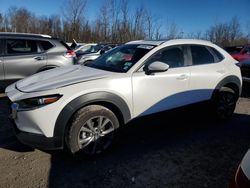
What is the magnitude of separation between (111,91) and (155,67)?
0.77m

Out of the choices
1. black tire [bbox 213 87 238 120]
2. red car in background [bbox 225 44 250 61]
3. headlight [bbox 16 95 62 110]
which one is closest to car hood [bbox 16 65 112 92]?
headlight [bbox 16 95 62 110]

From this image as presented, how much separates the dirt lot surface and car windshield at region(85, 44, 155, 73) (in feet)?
2.85

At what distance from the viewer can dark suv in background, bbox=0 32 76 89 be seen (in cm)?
657

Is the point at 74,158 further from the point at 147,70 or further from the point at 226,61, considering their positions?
the point at 226,61

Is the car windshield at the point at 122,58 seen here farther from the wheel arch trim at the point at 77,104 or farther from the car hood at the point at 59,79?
the wheel arch trim at the point at 77,104

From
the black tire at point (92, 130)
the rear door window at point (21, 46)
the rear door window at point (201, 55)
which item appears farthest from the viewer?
the rear door window at point (21, 46)

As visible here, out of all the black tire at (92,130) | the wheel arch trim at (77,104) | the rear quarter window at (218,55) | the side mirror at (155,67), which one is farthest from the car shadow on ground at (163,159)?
the rear quarter window at (218,55)

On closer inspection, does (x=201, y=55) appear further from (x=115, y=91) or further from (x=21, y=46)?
(x=21, y=46)

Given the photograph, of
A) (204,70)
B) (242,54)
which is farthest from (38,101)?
(242,54)

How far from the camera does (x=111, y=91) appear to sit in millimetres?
3467

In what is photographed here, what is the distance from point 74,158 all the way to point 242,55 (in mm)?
10557

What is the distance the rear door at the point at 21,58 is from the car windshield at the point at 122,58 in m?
2.82

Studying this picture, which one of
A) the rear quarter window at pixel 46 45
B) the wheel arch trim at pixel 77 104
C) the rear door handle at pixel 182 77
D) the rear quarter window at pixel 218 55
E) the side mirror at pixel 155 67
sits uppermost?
the rear quarter window at pixel 46 45

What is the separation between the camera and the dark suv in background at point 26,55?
21.6 ft
